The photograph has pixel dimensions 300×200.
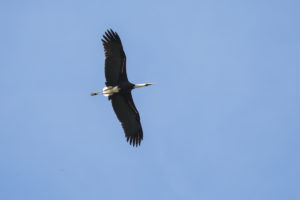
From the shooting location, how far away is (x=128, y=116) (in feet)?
104

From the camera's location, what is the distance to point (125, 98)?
31.3 meters

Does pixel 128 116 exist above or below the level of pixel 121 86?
below

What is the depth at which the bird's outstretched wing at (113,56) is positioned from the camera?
1182 inches

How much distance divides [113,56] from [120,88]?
5.73ft

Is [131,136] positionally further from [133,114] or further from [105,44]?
[105,44]

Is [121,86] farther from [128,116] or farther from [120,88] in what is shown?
[128,116]

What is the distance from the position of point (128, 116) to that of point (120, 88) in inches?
69.5

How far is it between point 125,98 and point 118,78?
51.4 inches

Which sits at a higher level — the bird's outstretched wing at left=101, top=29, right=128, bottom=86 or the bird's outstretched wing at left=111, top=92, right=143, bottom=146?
the bird's outstretched wing at left=101, top=29, right=128, bottom=86

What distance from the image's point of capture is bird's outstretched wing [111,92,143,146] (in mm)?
31281

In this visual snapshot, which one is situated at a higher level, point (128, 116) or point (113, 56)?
point (113, 56)

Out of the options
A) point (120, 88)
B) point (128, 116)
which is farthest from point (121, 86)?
point (128, 116)

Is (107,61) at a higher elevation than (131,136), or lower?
higher

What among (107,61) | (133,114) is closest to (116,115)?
(133,114)
